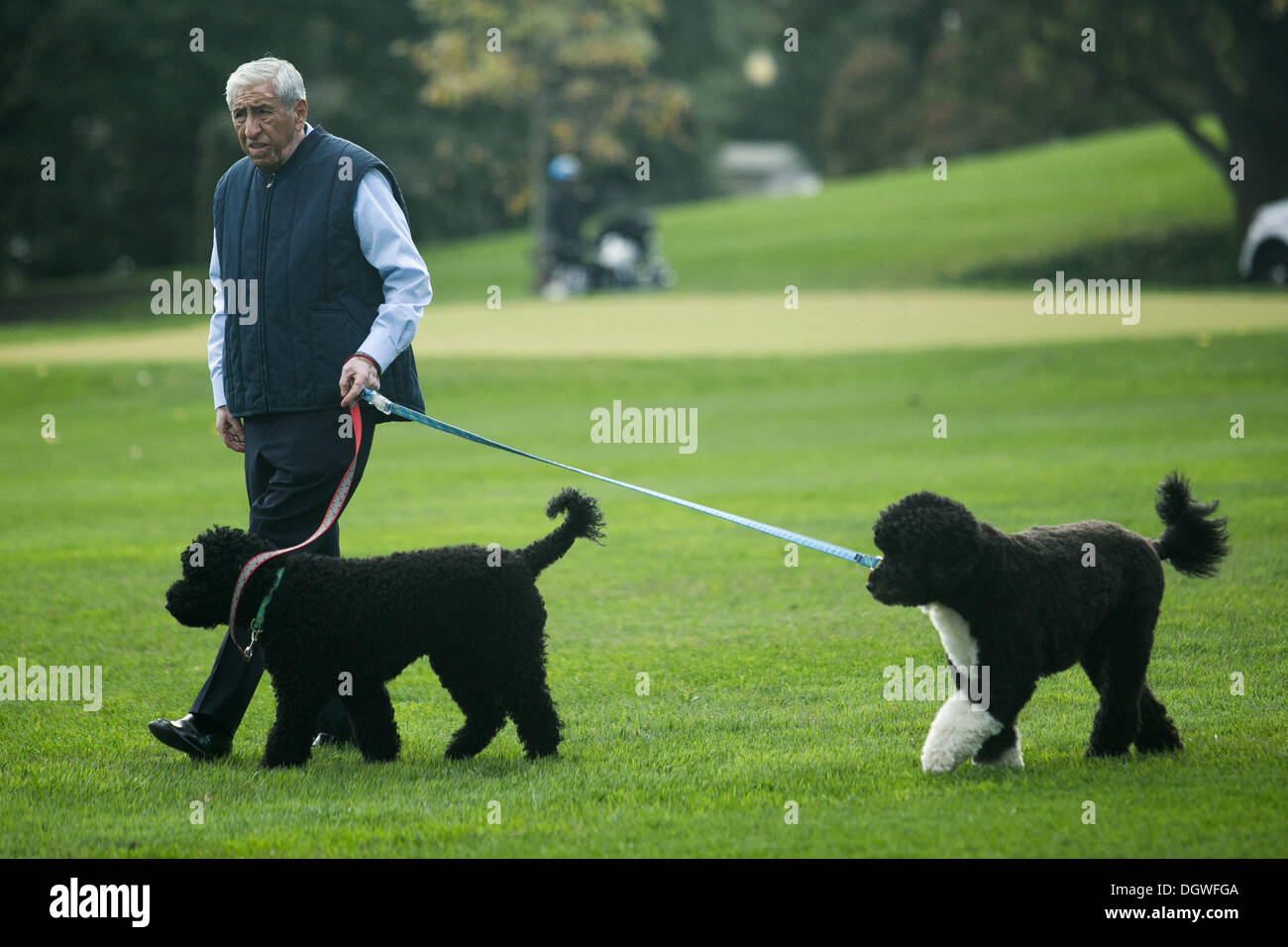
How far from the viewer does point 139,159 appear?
49875 millimetres

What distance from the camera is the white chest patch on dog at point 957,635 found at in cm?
501

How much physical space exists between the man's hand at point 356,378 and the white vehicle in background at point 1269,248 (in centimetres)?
2503

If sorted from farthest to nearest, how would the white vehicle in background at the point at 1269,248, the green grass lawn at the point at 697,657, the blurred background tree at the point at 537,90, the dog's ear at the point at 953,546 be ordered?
the blurred background tree at the point at 537,90 < the white vehicle in background at the point at 1269,248 < the dog's ear at the point at 953,546 < the green grass lawn at the point at 697,657

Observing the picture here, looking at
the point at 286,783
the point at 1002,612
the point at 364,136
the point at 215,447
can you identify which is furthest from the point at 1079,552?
the point at 364,136

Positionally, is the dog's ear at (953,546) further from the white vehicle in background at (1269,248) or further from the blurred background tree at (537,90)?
the white vehicle in background at (1269,248)

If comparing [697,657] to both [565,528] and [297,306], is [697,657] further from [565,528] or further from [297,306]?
[297,306]

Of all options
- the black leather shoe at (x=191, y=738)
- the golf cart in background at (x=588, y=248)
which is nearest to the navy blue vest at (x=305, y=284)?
the black leather shoe at (x=191, y=738)

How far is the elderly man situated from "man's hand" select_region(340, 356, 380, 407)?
0.07 m

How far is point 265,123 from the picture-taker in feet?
17.8

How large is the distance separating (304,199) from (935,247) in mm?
32917

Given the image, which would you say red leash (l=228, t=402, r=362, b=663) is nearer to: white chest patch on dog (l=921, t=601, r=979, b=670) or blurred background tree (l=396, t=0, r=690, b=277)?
white chest patch on dog (l=921, t=601, r=979, b=670)

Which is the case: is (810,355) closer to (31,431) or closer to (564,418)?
(564,418)

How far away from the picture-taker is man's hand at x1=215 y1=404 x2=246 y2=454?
581cm

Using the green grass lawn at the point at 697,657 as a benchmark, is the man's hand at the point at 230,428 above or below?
above
